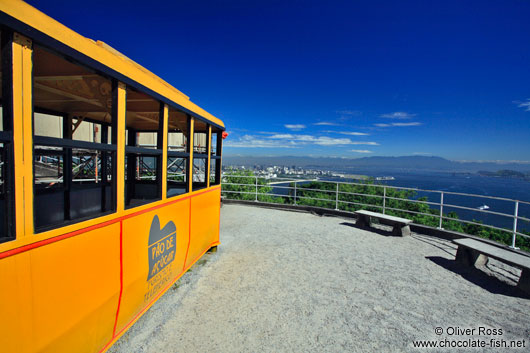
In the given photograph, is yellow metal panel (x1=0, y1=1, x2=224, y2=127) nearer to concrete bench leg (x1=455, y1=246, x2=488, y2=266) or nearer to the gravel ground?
the gravel ground

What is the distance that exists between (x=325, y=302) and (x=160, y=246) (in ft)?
6.91

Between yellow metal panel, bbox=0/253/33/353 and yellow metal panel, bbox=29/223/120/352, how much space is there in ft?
0.11

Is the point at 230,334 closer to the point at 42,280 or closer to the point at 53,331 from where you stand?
the point at 53,331

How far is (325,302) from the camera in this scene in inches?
127

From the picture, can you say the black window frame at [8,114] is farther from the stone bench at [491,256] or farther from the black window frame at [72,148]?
the stone bench at [491,256]

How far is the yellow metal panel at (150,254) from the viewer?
235cm

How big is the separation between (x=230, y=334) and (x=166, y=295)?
118 cm

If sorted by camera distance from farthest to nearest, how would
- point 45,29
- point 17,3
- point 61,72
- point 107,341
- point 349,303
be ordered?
point 349,303 → point 107,341 → point 61,72 → point 45,29 → point 17,3

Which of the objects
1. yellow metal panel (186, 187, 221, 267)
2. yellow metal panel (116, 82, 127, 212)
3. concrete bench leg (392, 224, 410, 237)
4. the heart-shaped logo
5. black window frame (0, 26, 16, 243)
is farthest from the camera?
concrete bench leg (392, 224, 410, 237)

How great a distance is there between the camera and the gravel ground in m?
2.54

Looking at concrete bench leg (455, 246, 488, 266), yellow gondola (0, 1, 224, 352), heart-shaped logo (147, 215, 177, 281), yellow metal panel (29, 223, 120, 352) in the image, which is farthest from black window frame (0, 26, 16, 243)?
concrete bench leg (455, 246, 488, 266)

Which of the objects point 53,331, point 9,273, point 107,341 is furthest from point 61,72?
point 107,341

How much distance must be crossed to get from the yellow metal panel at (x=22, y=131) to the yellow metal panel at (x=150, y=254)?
2.96 ft

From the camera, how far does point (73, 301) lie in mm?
1758
